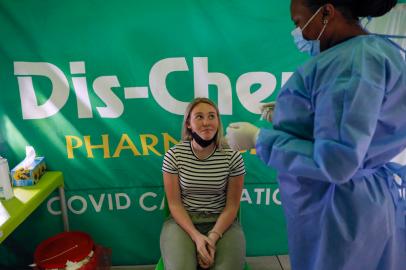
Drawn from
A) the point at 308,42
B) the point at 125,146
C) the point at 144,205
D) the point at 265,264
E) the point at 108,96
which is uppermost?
the point at 308,42

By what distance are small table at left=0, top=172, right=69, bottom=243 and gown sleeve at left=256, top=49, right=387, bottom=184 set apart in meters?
1.16

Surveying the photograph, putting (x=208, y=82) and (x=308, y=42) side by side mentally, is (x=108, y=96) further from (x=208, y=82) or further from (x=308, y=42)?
(x=308, y=42)

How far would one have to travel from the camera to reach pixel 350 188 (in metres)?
0.89

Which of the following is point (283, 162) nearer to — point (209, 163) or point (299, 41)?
point (299, 41)

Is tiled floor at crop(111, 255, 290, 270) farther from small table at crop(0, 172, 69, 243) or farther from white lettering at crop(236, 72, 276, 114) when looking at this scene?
white lettering at crop(236, 72, 276, 114)

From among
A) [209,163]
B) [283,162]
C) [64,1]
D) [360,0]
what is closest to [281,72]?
[209,163]

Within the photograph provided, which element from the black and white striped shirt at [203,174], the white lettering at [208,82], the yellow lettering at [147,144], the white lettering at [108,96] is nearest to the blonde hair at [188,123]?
the black and white striped shirt at [203,174]

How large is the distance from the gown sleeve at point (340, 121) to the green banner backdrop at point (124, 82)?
96cm

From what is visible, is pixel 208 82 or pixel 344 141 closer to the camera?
pixel 344 141

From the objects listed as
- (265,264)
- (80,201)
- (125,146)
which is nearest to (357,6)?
(125,146)

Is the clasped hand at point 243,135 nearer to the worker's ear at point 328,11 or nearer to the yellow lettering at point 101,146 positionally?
the worker's ear at point 328,11

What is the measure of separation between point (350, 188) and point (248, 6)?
1.18 meters

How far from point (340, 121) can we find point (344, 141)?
0.05 metres

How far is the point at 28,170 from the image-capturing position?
5.58 ft
